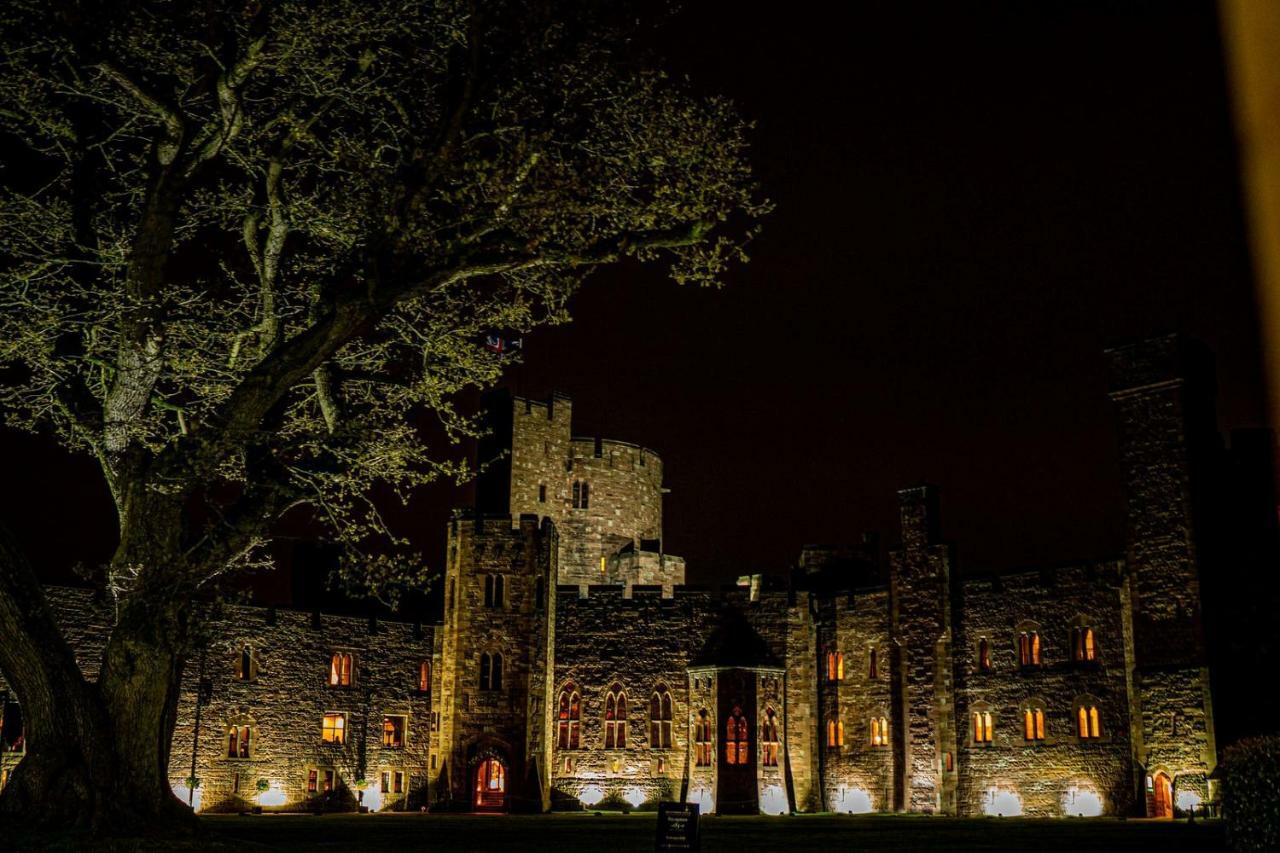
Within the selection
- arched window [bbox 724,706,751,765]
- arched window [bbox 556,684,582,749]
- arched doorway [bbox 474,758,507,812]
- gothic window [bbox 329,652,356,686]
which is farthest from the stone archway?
arched window [bbox 724,706,751,765]

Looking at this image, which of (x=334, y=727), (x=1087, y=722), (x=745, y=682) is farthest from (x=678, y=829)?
(x=334, y=727)

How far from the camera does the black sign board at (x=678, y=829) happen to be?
1266 cm

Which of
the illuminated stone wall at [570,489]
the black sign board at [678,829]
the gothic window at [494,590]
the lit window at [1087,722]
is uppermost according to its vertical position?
the illuminated stone wall at [570,489]

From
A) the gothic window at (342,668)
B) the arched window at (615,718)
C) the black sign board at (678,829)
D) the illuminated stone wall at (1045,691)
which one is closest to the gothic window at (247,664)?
the gothic window at (342,668)

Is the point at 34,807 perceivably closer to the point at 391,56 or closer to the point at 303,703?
the point at 391,56

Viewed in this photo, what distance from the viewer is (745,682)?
38.2 meters

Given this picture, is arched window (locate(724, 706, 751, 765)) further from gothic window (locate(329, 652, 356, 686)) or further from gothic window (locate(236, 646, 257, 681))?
gothic window (locate(236, 646, 257, 681))

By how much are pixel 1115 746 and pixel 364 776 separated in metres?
22.1

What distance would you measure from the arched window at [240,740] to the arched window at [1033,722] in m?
21.8

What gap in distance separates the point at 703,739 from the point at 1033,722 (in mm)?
9852

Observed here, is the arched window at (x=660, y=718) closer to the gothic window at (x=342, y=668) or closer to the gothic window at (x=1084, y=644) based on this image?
the gothic window at (x=342, y=668)

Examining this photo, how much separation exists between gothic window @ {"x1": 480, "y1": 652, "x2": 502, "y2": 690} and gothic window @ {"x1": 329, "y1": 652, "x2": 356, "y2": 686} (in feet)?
14.6

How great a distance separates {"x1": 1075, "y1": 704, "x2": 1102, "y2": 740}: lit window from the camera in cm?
3225

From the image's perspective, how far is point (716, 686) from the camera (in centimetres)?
3825
